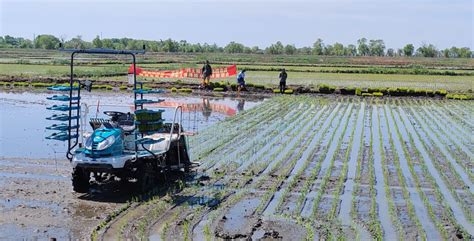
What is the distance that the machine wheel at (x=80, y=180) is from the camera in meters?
9.67

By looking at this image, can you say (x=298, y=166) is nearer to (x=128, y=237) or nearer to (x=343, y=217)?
(x=343, y=217)

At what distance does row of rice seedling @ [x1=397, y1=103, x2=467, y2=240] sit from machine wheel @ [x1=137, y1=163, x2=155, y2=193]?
419 centimetres

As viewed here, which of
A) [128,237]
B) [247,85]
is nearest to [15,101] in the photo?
[247,85]

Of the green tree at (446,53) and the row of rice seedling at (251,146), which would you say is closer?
the row of rice seedling at (251,146)

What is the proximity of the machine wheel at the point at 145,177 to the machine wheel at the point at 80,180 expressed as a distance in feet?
2.54

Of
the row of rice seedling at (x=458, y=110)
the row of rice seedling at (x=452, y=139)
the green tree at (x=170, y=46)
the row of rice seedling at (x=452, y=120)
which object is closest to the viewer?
the row of rice seedling at (x=452, y=139)

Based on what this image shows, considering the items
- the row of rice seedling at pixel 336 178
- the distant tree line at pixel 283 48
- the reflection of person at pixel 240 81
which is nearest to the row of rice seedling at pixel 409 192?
the row of rice seedling at pixel 336 178

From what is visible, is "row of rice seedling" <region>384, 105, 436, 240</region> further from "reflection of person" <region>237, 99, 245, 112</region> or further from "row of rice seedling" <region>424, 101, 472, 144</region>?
"reflection of person" <region>237, 99, 245, 112</region>

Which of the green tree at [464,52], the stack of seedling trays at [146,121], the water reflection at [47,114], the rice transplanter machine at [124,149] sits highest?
the green tree at [464,52]

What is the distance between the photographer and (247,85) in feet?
100.0

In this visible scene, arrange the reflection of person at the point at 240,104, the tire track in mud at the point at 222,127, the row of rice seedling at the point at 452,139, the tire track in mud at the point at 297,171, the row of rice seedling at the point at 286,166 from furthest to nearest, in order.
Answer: the reflection of person at the point at 240,104 < the tire track in mud at the point at 222,127 < the row of rice seedling at the point at 452,139 < the tire track in mud at the point at 297,171 < the row of rice seedling at the point at 286,166

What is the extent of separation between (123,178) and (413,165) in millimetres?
5913

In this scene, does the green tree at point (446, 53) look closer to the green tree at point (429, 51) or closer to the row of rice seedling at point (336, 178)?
the green tree at point (429, 51)

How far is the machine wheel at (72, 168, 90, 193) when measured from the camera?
9672 millimetres
